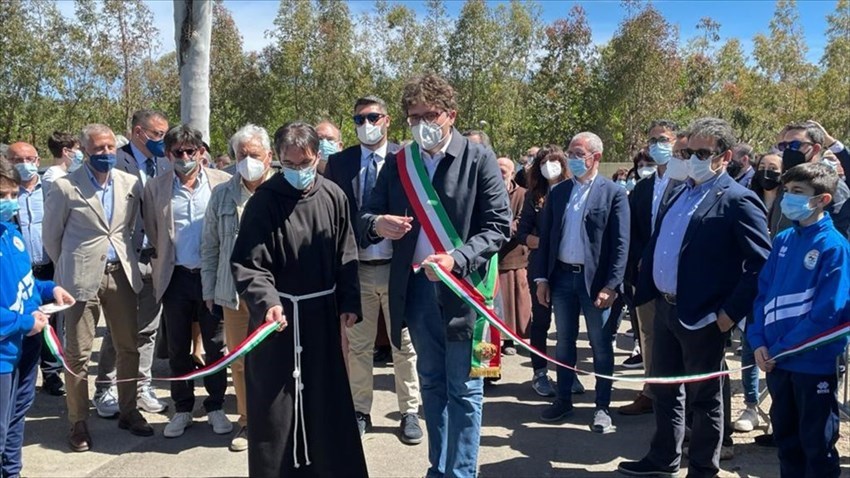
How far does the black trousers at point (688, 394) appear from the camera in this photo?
4.39 metres

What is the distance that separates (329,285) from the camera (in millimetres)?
4207

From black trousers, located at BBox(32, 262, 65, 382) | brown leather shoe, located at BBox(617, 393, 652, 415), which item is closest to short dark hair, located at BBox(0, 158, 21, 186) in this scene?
black trousers, located at BBox(32, 262, 65, 382)

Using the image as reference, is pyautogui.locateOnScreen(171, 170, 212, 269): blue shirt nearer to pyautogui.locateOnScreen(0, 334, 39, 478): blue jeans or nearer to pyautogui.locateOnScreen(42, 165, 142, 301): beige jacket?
pyautogui.locateOnScreen(42, 165, 142, 301): beige jacket

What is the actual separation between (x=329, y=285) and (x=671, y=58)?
68.3ft

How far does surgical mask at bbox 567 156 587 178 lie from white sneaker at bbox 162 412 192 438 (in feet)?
11.8

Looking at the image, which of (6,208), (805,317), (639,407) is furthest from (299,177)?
(639,407)

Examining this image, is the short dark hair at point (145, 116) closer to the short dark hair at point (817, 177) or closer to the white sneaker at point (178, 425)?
the white sneaker at point (178, 425)

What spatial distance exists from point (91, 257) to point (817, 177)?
4836mm

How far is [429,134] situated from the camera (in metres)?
4.22

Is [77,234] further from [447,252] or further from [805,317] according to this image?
[805,317]

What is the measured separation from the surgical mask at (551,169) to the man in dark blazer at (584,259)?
86cm

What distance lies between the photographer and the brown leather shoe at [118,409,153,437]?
220 inches

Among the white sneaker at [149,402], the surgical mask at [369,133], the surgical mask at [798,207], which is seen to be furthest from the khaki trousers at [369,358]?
the surgical mask at [798,207]

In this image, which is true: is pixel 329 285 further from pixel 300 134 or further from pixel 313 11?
pixel 313 11
